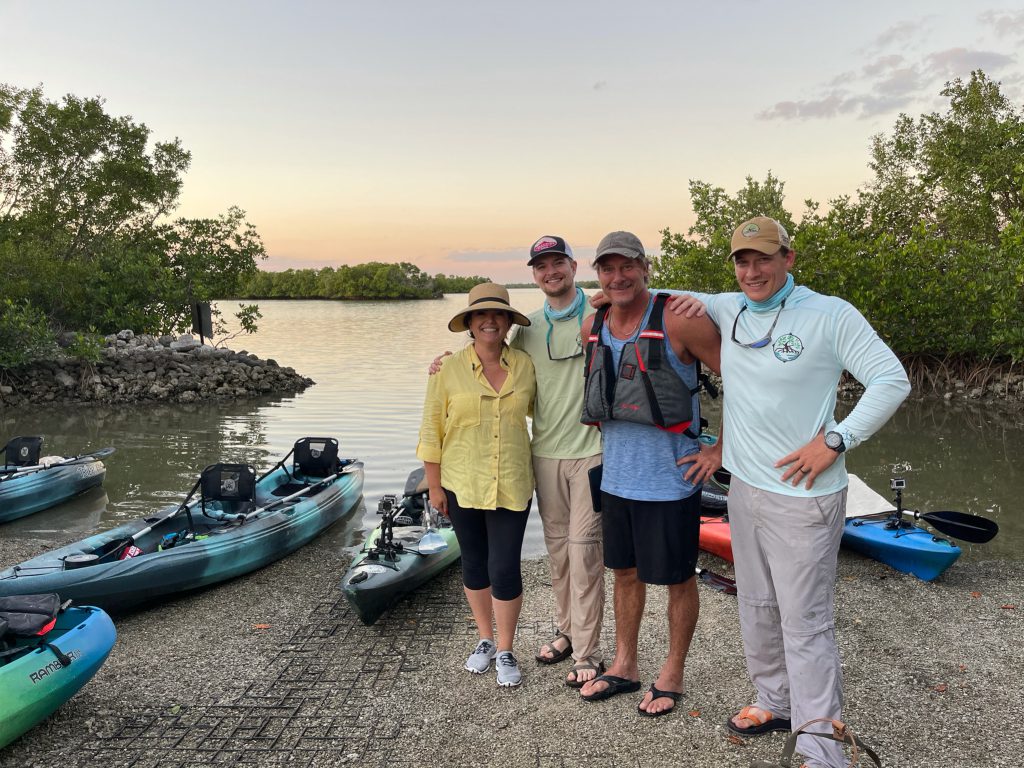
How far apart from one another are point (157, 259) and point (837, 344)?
101 feet

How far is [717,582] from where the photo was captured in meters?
6.78

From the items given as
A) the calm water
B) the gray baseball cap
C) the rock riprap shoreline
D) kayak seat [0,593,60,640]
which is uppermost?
the gray baseball cap

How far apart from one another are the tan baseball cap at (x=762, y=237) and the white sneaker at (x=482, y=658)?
3084 millimetres

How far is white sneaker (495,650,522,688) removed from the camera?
15.7ft

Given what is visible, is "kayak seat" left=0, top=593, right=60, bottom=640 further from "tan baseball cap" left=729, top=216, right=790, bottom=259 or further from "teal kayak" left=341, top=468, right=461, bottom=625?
"tan baseball cap" left=729, top=216, right=790, bottom=259

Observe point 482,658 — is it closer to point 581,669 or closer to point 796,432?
point 581,669

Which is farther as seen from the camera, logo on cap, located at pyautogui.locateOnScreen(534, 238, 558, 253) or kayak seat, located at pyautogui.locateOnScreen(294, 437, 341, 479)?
kayak seat, located at pyautogui.locateOnScreen(294, 437, 341, 479)

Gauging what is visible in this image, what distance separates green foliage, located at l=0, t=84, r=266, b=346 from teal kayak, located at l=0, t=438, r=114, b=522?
680 inches

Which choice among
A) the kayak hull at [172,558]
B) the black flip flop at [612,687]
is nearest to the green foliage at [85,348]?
the kayak hull at [172,558]

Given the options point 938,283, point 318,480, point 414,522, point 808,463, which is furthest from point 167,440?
point 938,283

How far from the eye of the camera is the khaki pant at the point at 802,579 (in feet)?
10.9

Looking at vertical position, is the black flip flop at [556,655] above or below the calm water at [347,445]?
above

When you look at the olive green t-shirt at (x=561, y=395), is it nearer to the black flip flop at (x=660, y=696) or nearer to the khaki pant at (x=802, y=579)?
the khaki pant at (x=802, y=579)

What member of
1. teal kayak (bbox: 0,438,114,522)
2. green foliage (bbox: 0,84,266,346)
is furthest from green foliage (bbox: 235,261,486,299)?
teal kayak (bbox: 0,438,114,522)
